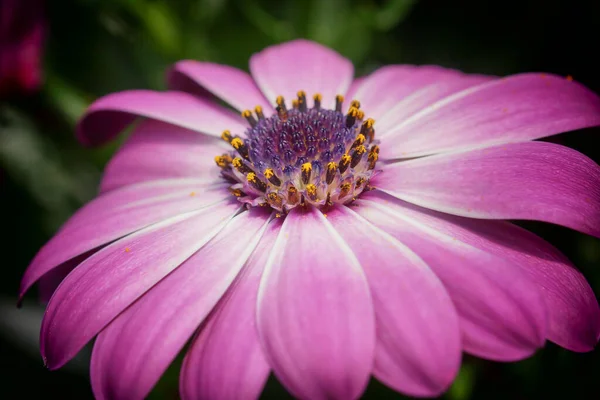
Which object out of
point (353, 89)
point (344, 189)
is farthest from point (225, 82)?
point (344, 189)

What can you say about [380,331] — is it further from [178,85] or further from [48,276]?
[178,85]

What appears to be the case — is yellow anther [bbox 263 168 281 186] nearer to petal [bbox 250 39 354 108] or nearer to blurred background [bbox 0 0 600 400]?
petal [bbox 250 39 354 108]

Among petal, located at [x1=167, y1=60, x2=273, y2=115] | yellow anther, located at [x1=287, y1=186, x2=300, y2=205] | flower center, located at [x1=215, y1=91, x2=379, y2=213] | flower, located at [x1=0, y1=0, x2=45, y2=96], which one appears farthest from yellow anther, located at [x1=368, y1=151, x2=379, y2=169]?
flower, located at [x1=0, y1=0, x2=45, y2=96]

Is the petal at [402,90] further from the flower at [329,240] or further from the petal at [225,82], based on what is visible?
the petal at [225,82]

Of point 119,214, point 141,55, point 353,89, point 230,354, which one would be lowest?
point 230,354

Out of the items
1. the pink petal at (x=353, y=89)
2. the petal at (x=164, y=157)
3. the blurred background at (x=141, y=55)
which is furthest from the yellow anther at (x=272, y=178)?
the blurred background at (x=141, y=55)

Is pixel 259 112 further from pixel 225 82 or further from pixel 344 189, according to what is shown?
pixel 344 189
